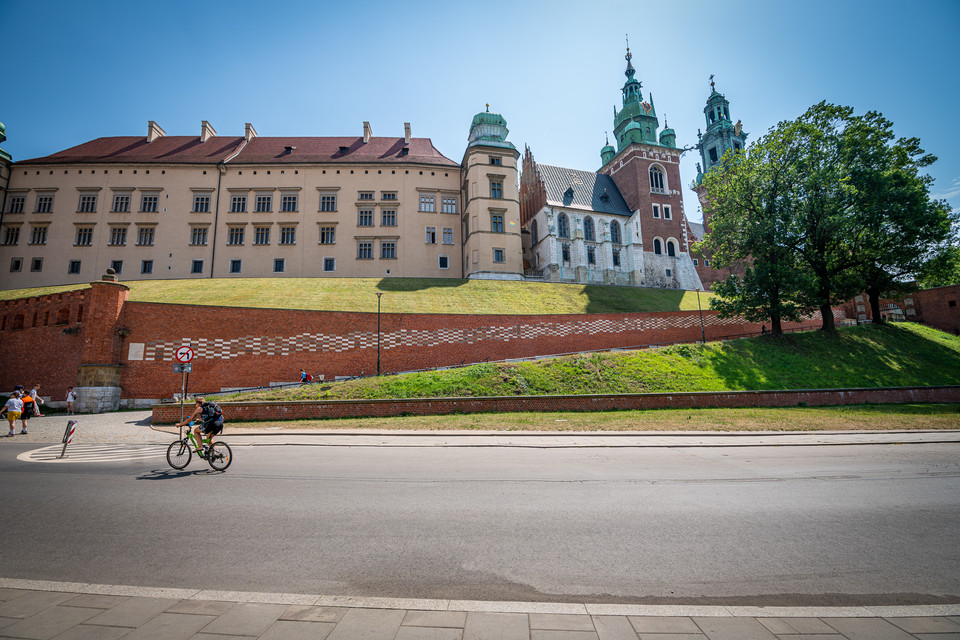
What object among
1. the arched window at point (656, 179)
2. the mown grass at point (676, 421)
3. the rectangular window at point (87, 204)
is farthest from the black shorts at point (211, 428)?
the arched window at point (656, 179)

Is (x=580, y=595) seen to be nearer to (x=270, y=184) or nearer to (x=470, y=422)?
(x=470, y=422)

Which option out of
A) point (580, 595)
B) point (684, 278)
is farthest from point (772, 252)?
point (580, 595)

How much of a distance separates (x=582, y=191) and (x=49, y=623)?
5876 centimetres

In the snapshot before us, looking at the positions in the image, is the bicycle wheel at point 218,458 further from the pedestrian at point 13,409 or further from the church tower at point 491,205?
the church tower at point 491,205

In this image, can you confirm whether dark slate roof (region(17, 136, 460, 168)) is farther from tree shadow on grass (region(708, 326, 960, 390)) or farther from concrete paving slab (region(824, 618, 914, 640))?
concrete paving slab (region(824, 618, 914, 640))

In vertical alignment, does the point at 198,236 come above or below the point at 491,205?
below

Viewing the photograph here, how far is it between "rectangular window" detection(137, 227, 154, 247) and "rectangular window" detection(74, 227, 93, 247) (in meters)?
4.36

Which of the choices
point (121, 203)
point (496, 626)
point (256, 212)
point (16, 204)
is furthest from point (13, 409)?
point (16, 204)

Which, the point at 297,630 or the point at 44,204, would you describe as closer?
the point at 297,630

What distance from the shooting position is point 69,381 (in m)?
23.0

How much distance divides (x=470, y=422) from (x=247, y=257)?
3873 centimetres

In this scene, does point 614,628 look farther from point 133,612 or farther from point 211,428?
point 211,428

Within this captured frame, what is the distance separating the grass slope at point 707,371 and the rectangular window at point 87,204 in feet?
130

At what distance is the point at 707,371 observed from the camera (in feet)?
76.6
